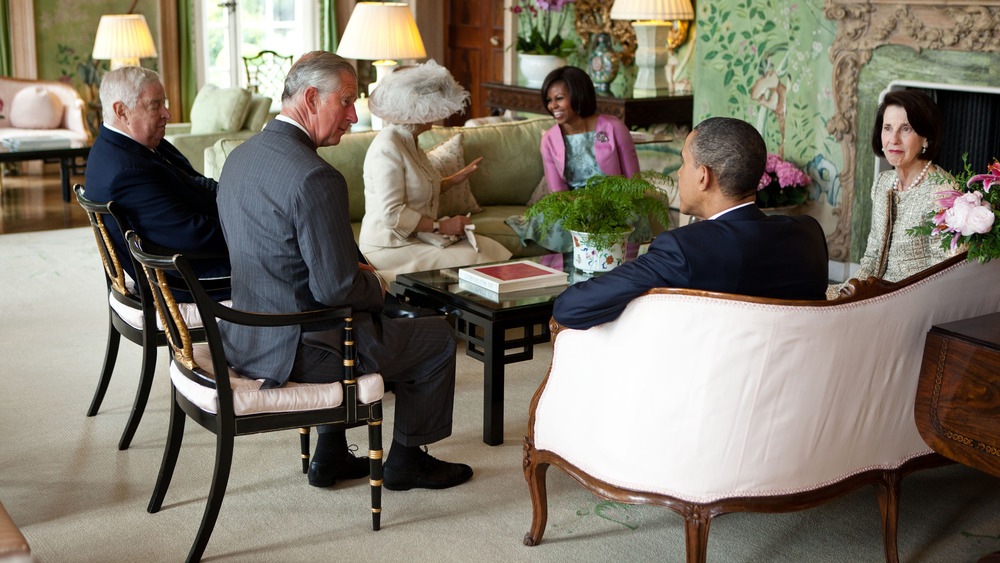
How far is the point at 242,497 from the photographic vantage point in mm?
2963

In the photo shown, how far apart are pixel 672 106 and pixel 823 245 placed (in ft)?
15.8

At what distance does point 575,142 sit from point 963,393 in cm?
274

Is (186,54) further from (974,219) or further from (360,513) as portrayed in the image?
(974,219)

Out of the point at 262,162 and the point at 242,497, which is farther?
the point at 242,497

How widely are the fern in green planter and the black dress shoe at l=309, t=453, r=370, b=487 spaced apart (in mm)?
1051

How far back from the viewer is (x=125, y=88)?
3.18 meters

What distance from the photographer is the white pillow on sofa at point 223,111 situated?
7145mm

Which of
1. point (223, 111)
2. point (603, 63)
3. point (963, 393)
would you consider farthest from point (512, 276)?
point (223, 111)

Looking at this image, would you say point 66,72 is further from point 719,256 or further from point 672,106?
point 719,256

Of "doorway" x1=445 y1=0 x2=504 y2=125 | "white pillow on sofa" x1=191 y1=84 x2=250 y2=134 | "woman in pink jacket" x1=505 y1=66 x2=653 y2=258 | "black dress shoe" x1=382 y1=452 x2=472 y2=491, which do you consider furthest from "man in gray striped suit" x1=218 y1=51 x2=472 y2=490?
"doorway" x1=445 y1=0 x2=504 y2=125

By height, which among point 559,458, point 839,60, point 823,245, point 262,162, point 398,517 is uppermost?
point 839,60

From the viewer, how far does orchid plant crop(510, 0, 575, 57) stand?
24.6 feet

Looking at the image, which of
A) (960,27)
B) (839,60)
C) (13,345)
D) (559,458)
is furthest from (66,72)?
(559,458)

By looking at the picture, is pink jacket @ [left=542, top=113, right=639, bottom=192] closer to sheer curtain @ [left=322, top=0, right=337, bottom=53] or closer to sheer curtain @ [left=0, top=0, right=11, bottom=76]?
sheer curtain @ [left=322, top=0, right=337, bottom=53]
